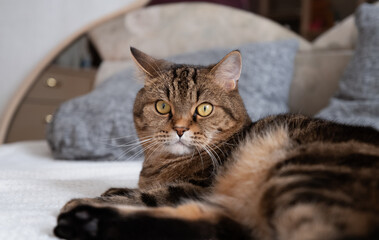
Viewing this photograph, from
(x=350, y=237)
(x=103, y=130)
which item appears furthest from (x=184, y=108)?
(x=103, y=130)

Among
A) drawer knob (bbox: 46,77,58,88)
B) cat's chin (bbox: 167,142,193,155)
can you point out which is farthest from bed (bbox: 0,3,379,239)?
drawer knob (bbox: 46,77,58,88)

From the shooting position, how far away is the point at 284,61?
1.85 m

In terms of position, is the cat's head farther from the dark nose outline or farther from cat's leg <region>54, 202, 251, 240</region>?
cat's leg <region>54, 202, 251, 240</region>

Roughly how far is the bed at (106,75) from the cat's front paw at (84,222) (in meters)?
0.04

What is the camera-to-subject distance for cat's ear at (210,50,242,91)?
1069 millimetres

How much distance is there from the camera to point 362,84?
1.56m

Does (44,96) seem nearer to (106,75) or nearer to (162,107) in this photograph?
(106,75)

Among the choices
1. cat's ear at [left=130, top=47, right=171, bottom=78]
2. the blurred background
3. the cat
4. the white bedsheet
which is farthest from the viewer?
the blurred background

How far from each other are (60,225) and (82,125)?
109cm

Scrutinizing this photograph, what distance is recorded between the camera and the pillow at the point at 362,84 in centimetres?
152

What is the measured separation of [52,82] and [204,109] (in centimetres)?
214

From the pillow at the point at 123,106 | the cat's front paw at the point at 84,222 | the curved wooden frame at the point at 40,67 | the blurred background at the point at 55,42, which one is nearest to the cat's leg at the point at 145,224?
the cat's front paw at the point at 84,222

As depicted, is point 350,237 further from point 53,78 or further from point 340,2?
point 53,78

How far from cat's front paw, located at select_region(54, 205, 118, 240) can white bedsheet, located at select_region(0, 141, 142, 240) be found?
0.03 m
